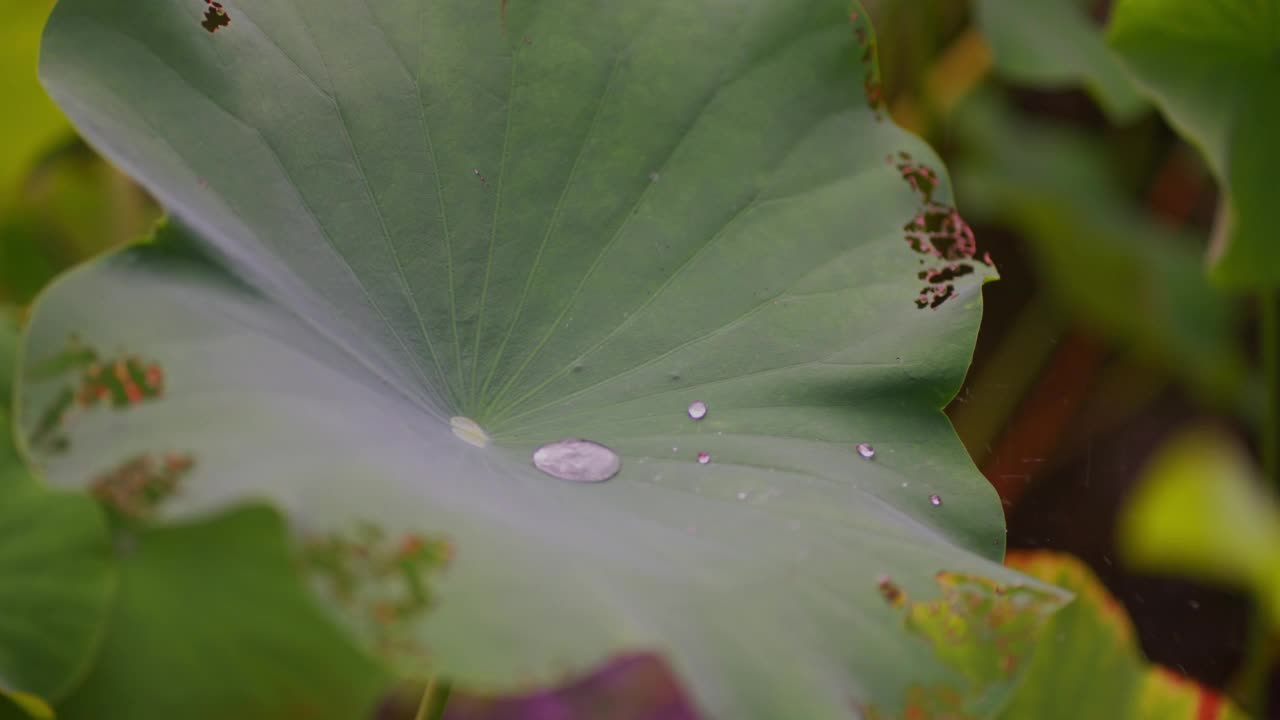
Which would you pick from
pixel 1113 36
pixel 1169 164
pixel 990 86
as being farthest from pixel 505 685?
pixel 1169 164

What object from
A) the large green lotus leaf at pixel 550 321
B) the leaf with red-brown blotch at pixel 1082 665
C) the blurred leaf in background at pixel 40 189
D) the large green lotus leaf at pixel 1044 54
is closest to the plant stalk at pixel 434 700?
the large green lotus leaf at pixel 550 321

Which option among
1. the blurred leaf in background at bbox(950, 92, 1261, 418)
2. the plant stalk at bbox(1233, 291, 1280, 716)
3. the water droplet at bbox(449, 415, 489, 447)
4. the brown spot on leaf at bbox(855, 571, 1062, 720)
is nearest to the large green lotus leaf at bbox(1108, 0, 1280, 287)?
the plant stalk at bbox(1233, 291, 1280, 716)

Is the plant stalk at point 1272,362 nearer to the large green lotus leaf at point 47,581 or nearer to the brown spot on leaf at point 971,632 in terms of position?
the brown spot on leaf at point 971,632

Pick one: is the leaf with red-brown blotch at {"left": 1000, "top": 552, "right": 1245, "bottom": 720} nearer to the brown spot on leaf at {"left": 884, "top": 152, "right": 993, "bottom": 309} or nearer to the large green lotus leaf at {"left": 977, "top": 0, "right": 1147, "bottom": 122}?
the brown spot on leaf at {"left": 884, "top": 152, "right": 993, "bottom": 309}

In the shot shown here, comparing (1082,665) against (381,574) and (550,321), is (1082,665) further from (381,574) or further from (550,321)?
(381,574)

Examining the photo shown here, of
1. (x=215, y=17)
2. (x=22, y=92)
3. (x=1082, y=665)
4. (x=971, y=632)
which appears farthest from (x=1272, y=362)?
(x=22, y=92)

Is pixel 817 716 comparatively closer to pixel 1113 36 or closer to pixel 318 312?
pixel 318 312
